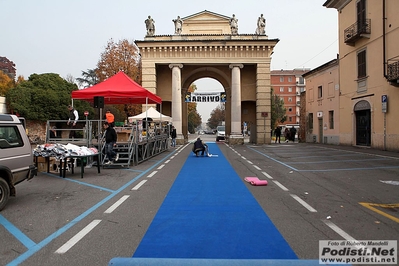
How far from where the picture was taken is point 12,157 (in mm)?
7121

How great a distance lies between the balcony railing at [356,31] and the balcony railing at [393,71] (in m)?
3.71

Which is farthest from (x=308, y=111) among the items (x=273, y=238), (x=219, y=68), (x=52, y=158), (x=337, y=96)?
(x=273, y=238)

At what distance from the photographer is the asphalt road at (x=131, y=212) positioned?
4.50 metres

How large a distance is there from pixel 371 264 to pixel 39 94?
4154 cm

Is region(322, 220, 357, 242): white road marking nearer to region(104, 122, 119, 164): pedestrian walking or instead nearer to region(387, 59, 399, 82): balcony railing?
region(104, 122, 119, 164): pedestrian walking

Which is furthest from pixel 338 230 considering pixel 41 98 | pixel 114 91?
pixel 41 98

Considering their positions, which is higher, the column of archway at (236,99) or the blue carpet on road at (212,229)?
the column of archway at (236,99)

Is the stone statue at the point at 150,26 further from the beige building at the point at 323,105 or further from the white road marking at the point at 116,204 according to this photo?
the white road marking at the point at 116,204

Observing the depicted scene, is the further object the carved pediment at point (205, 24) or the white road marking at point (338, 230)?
the carved pediment at point (205, 24)

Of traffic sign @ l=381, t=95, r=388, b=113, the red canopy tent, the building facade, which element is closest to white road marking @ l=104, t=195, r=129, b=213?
the red canopy tent

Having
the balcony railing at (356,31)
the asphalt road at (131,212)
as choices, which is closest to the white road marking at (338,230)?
the asphalt road at (131,212)

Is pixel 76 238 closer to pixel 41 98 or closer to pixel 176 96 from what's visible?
pixel 176 96

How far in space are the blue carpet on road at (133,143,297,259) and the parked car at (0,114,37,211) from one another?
10.5ft

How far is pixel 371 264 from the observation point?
3.98 m
